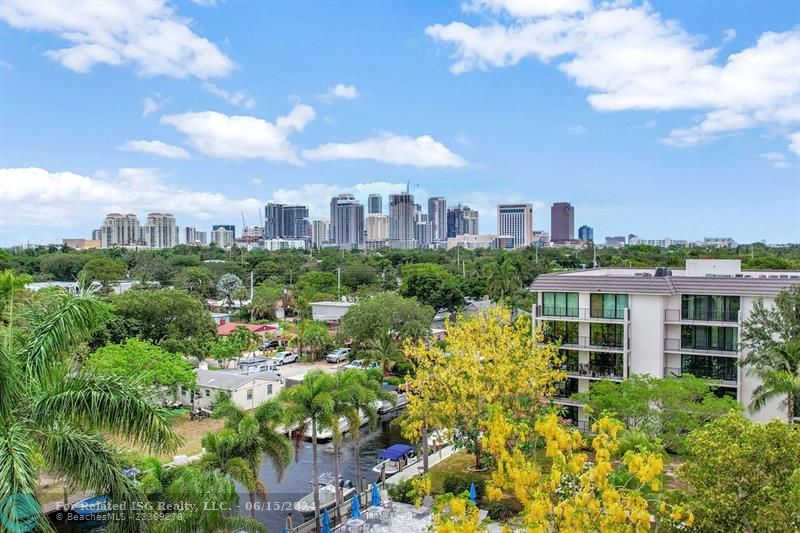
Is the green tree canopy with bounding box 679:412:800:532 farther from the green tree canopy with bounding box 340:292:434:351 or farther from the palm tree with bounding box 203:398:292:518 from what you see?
the green tree canopy with bounding box 340:292:434:351

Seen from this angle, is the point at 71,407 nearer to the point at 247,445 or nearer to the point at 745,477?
the point at 247,445

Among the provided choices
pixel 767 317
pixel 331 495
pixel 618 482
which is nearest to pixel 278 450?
pixel 331 495

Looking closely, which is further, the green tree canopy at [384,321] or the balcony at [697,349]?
the green tree canopy at [384,321]

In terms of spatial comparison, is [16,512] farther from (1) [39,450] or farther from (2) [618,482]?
(2) [618,482]

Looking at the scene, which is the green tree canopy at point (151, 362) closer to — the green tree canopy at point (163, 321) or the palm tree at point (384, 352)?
the green tree canopy at point (163, 321)

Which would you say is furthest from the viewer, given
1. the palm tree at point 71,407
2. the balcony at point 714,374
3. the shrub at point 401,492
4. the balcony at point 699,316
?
the balcony at point 699,316

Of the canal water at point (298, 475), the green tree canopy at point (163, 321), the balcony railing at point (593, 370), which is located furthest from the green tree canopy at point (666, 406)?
the green tree canopy at point (163, 321)

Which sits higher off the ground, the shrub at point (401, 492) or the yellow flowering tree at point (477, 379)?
the yellow flowering tree at point (477, 379)
